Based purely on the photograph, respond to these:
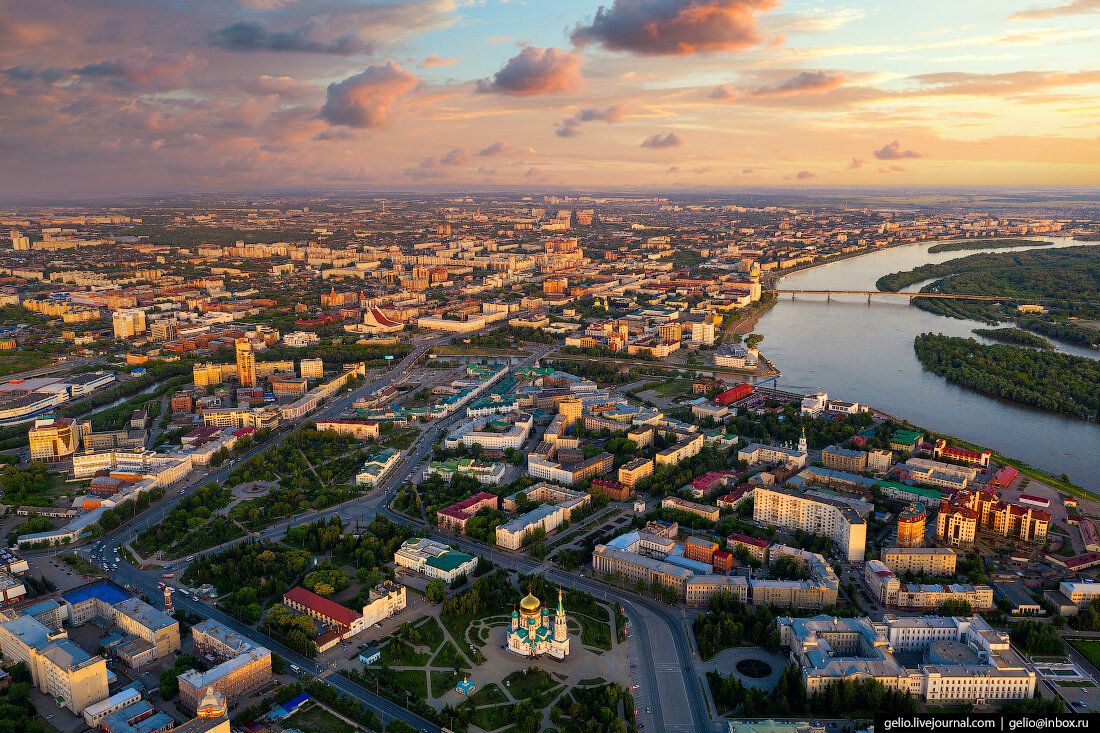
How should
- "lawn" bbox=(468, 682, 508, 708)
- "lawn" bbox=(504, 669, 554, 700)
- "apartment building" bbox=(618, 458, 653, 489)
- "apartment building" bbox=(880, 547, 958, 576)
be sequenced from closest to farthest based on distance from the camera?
"lawn" bbox=(468, 682, 508, 708) → "lawn" bbox=(504, 669, 554, 700) → "apartment building" bbox=(880, 547, 958, 576) → "apartment building" bbox=(618, 458, 653, 489)

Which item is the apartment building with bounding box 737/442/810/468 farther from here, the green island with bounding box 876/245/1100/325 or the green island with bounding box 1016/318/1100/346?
the green island with bounding box 876/245/1100/325

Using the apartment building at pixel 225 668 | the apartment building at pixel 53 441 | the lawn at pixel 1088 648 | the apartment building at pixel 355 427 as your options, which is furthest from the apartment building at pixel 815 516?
the apartment building at pixel 53 441

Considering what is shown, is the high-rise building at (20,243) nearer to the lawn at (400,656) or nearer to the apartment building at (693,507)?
the apartment building at (693,507)

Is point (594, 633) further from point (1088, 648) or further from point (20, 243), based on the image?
point (20, 243)

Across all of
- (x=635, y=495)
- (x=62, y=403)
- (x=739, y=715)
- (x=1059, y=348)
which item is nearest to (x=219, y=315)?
(x=62, y=403)

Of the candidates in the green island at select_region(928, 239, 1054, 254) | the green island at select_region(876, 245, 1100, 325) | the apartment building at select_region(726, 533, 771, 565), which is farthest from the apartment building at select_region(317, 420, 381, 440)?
the green island at select_region(928, 239, 1054, 254)

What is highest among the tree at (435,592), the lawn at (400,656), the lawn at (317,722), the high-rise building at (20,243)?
the high-rise building at (20,243)
